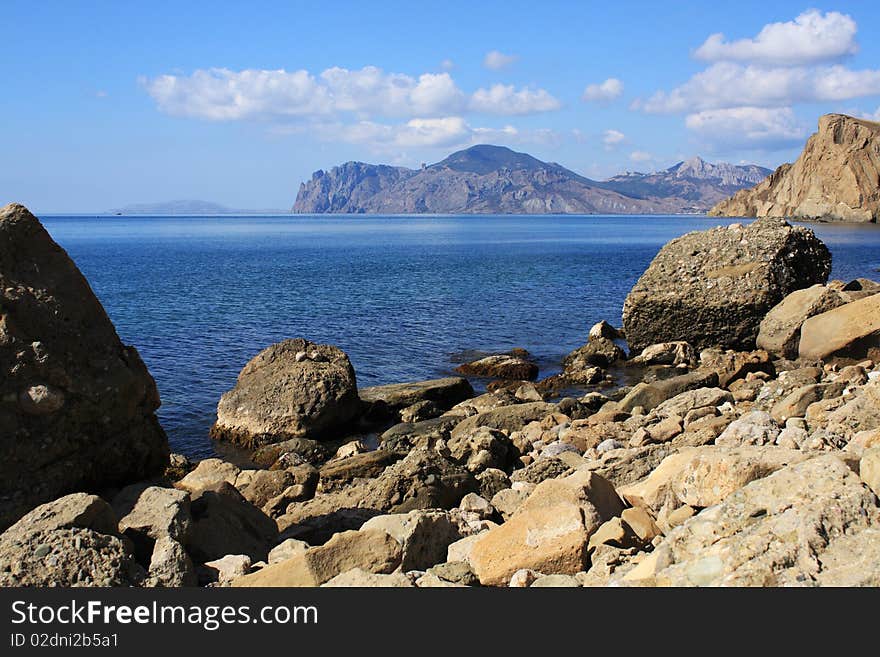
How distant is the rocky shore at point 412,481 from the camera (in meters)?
6.11

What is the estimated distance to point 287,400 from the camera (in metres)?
18.0

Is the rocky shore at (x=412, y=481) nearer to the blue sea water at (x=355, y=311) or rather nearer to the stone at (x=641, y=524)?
the stone at (x=641, y=524)

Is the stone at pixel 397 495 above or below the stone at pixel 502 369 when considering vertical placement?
above

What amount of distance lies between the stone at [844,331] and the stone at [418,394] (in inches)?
352

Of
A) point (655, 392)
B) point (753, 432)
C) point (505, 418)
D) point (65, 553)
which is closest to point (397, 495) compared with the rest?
point (753, 432)

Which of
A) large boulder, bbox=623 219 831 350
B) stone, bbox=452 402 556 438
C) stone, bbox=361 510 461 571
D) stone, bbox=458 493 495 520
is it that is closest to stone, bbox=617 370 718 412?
stone, bbox=452 402 556 438

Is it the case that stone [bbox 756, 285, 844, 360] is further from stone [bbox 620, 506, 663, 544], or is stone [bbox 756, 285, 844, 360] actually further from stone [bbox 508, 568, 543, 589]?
stone [bbox 508, 568, 543, 589]

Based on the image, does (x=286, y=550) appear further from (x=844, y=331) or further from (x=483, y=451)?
(x=844, y=331)

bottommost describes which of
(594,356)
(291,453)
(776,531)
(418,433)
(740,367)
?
(291,453)

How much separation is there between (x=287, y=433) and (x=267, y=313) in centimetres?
2147

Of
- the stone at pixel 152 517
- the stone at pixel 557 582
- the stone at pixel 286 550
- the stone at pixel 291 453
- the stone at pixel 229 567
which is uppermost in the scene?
the stone at pixel 152 517

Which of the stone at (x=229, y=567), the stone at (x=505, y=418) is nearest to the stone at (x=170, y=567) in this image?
the stone at (x=229, y=567)

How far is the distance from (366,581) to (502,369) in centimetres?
1833

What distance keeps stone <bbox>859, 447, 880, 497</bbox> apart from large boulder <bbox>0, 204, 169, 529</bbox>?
317 inches
